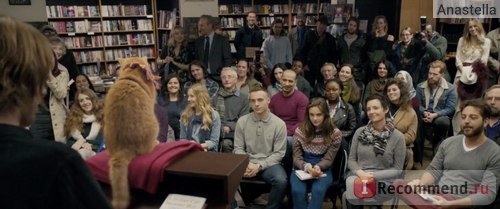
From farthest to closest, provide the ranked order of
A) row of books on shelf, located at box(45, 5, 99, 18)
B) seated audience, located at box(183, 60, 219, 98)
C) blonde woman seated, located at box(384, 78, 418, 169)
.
Result: row of books on shelf, located at box(45, 5, 99, 18), seated audience, located at box(183, 60, 219, 98), blonde woman seated, located at box(384, 78, 418, 169)

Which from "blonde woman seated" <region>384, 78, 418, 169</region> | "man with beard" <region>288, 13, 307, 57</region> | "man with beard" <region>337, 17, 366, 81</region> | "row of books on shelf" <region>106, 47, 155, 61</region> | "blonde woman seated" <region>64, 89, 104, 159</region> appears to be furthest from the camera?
"row of books on shelf" <region>106, 47, 155, 61</region>

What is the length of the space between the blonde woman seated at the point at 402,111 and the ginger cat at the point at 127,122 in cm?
249

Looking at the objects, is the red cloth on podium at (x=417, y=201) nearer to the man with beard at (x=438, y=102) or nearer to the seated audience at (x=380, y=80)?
the man with beard at (x=438, y=102)

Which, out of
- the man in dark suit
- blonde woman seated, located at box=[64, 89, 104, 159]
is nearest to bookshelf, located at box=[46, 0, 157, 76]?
the man in dark suit

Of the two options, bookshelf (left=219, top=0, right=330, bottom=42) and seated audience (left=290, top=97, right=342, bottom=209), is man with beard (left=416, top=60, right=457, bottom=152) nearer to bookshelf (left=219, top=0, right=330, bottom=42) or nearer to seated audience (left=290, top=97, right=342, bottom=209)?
seated audience (left=290, top=97, right=342, bottom=209)

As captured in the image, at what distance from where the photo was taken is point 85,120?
3705 millimetres

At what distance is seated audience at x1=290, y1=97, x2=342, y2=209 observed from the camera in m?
3.06

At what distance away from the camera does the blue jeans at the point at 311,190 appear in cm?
302

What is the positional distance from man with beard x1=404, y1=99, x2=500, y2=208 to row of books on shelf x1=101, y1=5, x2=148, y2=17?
19.4 feet

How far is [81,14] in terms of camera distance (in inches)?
269

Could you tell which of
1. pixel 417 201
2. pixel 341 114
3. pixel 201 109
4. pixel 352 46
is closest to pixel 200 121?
pixel 201 109

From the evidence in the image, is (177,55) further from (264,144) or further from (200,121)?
(264,144)

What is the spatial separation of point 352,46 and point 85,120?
361cm

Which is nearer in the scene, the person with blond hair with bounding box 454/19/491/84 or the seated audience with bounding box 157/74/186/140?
the seated audience with bounding box 157/74/186/140
